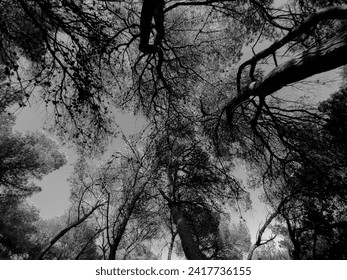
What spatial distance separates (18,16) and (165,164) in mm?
5312

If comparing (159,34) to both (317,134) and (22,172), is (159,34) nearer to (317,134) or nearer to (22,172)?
(317,134)

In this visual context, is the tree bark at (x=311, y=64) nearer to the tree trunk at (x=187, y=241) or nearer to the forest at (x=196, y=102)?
the forest at (x=196, y=102)

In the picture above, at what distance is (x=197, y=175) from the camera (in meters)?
8.05

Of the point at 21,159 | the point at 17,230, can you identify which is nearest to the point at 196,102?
the point at 21,159

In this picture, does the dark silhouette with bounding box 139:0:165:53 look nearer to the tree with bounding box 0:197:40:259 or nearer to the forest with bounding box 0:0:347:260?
the forest with bounding box 0:0:347:260

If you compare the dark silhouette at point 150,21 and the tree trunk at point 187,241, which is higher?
the dark silhouette at point 150,21

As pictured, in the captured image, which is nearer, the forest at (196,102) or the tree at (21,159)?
the forest at (196,102)

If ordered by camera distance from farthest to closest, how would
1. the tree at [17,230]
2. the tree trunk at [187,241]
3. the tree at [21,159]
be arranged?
the tree at [17,230] < the tree at [21,159] < the tree trunk at [187,241]

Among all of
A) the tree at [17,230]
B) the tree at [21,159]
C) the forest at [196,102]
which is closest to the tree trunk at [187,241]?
the forest at [196,102]

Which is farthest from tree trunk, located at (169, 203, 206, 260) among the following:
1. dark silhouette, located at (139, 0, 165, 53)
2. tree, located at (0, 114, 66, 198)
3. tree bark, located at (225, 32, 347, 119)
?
tree, located at (0, 114, 66, 198)

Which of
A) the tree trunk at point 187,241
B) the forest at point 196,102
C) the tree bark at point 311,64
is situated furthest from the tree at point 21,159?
the tree bark at point 311,64

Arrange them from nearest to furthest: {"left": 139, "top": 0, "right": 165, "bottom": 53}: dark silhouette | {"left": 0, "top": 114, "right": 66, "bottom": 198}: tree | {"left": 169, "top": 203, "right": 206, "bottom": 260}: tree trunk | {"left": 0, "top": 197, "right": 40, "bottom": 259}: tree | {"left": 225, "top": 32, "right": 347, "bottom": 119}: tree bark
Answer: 1. {"left": 225, "top": 32, "right": 347, "bottom": 119}: tree bark
2. {"left": 139, "top": 0, "right": 165, "bottom": 53}: dark silhouette
3. {"left": 169, "top": 203, "right": 206, "bottom": 260}: tree trunk
4. {"left": 0, "top": 114, "right": 66, "bottom": 198}: tree
5. {"left": 0, "top": 197, "right": 40, "bottom": 259}: tree

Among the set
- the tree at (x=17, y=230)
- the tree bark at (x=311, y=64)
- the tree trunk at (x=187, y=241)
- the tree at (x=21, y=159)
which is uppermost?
the tree at (x=21, y=159)

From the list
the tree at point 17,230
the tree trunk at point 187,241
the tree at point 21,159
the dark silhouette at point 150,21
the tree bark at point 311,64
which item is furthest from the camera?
the tree at point 17,230
